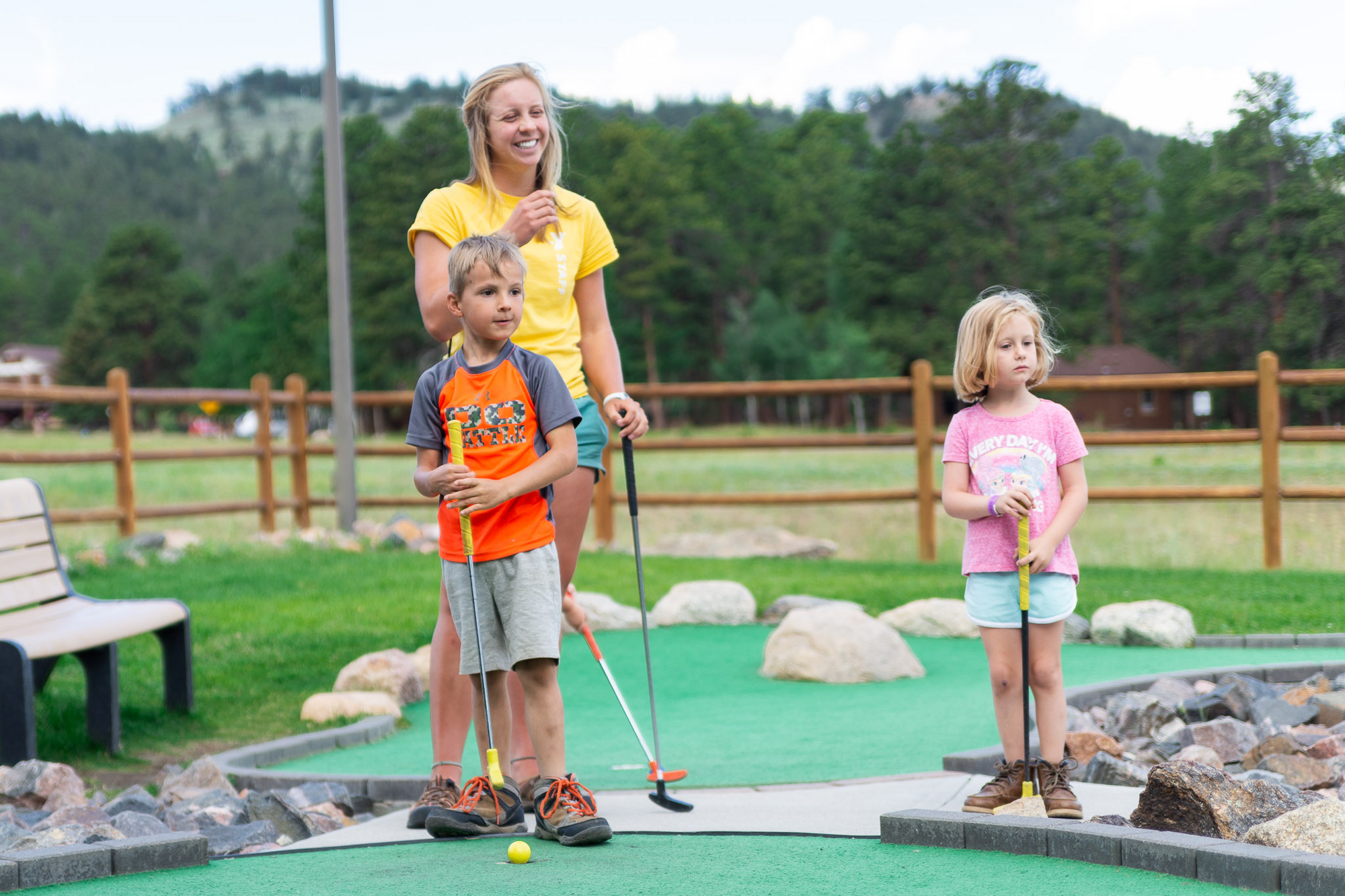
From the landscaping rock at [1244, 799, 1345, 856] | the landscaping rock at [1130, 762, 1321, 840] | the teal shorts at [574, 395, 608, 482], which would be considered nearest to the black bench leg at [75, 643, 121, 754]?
the teal shorts at [574, 395, 608, 482]

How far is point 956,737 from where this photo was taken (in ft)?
14.0

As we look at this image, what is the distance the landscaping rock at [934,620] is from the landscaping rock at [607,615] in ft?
4.24

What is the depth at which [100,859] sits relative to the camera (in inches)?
104

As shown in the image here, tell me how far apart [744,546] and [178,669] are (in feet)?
20.3

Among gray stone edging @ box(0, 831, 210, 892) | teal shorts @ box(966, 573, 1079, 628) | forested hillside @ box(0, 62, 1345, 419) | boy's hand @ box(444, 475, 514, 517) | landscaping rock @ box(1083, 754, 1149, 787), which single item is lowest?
landscaping rock @ box(1083, 754, 1149, 787)

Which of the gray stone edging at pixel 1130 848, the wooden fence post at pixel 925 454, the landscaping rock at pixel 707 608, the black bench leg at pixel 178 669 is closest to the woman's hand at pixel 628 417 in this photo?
the gray stone edging at pixel 1130 848

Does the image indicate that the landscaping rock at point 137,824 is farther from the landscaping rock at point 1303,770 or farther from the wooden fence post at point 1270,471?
the wooden fence post at point 1270,471

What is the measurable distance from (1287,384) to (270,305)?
5950 centimetres

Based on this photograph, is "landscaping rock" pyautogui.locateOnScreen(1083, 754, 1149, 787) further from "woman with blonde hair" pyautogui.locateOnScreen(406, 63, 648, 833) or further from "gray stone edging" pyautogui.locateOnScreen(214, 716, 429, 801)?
"gray stone edging" pyautogui.locateOnScreen(214, 716, 429, 801)

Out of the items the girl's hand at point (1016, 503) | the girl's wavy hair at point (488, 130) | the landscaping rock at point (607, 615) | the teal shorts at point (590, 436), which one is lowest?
the landscaping rock at point (607, 615)

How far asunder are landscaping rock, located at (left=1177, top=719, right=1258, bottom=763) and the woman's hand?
206 cm

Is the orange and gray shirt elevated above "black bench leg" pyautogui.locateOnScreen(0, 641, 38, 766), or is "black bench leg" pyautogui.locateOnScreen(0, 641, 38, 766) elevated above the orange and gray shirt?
the orange and gray shirt

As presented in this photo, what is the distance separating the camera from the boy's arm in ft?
9.04

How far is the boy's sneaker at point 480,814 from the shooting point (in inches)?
112
